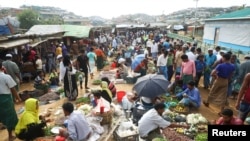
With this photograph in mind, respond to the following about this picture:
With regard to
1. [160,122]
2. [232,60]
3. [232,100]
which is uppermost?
[232,60]

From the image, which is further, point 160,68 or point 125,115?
point 160,68

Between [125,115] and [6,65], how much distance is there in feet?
16.0

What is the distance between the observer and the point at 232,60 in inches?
327

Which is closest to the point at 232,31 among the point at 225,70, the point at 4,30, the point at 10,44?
the point at 225,70

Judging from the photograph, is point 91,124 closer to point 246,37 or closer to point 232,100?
point 232,100

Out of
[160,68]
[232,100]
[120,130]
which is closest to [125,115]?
[120,130]

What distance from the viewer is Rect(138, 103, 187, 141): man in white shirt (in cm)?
507

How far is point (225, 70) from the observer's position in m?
7.20

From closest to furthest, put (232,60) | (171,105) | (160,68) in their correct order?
(171,105) < (232,60) < (160,68)

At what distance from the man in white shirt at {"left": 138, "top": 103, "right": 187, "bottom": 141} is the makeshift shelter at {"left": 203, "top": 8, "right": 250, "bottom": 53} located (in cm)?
996

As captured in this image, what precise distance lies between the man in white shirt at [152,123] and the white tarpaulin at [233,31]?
12.3m

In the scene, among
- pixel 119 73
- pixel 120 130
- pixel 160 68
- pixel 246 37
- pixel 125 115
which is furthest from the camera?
pixel 246 37

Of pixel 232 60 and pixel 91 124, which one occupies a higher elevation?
pixel 232 60

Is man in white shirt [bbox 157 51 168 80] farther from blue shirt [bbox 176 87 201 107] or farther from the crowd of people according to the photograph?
blue shirt [bbox 176 87 201 107]
